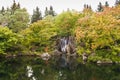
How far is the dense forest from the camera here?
3722 cm

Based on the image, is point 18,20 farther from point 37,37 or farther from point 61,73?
point 61,73

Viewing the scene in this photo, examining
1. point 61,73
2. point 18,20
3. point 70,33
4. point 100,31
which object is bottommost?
point 61,73

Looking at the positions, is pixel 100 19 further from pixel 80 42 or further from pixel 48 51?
pixel 48 51

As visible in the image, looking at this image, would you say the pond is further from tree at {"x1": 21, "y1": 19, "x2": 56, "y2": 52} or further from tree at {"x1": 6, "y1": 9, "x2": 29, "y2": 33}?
tree at {"x1": 6, "y1": 9, "x2": 29, "y2": 33}

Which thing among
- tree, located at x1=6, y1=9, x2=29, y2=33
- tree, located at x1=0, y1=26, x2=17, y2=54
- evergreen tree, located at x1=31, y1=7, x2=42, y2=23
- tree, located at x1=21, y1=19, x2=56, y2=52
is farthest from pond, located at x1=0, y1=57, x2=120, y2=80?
evergreen tree, located at x1=31, y1=7, x2=42, y2=23

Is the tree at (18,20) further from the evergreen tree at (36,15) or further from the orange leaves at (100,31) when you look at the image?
the orange leaves at (100,31)

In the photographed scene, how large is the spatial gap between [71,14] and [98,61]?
21.9 meters

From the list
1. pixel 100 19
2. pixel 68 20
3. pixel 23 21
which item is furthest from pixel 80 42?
pixel 23 21

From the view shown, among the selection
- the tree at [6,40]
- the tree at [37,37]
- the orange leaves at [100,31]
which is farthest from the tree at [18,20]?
the orange leaves at [100,31]

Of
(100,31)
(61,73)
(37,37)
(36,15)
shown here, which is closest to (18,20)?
(37,37)

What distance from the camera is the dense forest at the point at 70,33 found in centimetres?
3722

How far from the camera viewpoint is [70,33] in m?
55.2

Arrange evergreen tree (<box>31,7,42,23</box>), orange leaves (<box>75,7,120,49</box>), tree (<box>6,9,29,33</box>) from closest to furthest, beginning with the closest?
orange leaves (<box>75,7,120,49</box>) < tree (<box>6,9,29,33</box>) < evergreen tree (<box>31,7,42,23</box>)

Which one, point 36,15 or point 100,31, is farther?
point 36,15
